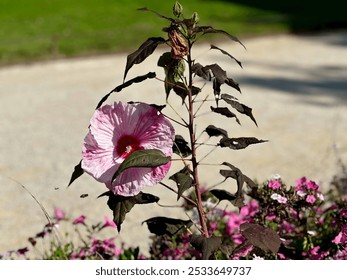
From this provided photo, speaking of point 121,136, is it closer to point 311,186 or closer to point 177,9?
point 177,9

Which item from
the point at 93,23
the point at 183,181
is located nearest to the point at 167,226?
the point at 183,181

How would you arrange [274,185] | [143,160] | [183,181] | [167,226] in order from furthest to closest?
[274,185] < [167,226] < [183,181] < [143,160]

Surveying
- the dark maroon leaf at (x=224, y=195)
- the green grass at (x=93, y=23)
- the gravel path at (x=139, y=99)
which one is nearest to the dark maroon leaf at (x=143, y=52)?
the dark maroon leaf at (x=224, y=195)

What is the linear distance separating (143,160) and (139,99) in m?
6.88

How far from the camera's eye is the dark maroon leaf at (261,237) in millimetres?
2566

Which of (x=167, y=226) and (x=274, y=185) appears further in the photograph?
(x=274, y=185)

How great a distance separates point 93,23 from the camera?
52.0 ft

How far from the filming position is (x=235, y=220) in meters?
4.36

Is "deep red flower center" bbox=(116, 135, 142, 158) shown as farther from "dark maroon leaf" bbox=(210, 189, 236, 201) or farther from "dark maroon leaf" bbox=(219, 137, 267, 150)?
"dark maroon leaf" bbox=(210, 189, 236, 201)

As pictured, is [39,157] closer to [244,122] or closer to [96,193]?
[96,193]

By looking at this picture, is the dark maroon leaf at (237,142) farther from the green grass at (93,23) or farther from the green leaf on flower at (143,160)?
the green grass at (93,23)

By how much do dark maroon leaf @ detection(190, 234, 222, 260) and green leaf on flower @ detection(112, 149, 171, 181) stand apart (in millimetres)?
306

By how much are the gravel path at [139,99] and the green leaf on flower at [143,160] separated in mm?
2741
